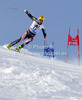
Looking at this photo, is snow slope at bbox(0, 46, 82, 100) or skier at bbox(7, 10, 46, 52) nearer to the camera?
snow slope at bbox(0, 46, 82, 100)

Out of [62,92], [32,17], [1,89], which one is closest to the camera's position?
[1,89]

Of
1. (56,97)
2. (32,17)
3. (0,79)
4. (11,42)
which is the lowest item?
(56,97)

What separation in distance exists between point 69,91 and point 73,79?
2.90ft

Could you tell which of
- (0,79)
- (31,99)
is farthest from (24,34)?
(31,99)

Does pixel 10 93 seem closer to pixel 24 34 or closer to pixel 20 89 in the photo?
pixel 20 89

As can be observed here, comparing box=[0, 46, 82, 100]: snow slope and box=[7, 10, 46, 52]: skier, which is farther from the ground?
box=[7, 10, 46, 52]: skier

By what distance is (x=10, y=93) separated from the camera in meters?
2.74

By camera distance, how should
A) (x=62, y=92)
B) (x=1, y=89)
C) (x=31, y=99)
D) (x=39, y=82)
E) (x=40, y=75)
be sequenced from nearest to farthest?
(x=31, y=99)
(x=1, y=89)
(x=62, y=92)
(x=39, y=82)
(x=40, y=75)

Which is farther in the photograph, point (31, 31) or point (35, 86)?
point (31, 31)

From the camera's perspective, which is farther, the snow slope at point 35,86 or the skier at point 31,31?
the skier at point 31,31

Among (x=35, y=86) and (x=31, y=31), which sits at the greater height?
(x=31, y=31)

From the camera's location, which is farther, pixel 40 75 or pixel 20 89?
pixel 40 75

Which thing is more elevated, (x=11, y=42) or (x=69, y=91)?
(x=11, y=42)

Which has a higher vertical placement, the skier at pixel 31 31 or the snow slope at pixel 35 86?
the skier at pixel 31 31
